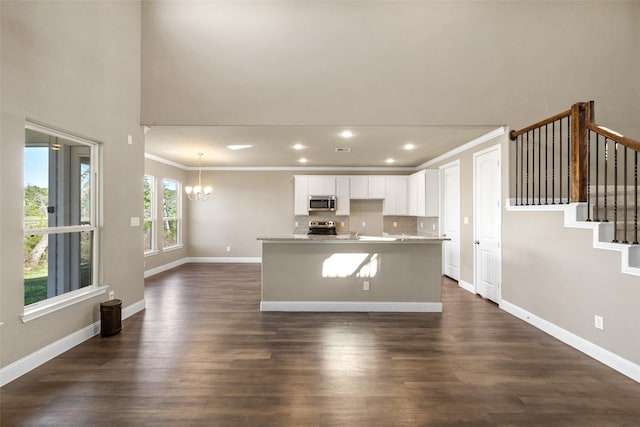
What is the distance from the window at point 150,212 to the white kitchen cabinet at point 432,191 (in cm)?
614

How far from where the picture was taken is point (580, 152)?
3.18 meters

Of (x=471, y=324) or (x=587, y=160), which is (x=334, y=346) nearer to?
(x=471, y=324)

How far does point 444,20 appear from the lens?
4.21m

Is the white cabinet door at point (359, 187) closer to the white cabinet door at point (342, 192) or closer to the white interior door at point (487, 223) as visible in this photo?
the white cabinet door at point (342, 192)

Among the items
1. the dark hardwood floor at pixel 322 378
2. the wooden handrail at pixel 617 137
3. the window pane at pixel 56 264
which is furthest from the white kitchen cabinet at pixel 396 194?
the window pane at pixel 56 264

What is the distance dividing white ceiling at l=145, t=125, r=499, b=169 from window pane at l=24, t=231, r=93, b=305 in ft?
6.43

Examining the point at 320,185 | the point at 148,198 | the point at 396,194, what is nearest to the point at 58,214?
the point at 148,198

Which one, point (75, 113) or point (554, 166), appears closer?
point (75, 113)

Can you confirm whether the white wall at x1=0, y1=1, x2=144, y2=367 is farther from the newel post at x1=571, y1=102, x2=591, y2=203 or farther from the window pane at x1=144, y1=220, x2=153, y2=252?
the newel post at x1=571, y1=102, x2=591, y2=203

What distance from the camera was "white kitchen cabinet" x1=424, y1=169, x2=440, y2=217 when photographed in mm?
6699

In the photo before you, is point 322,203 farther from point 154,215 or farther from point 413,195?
point 154,215

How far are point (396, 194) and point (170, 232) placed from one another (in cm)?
578

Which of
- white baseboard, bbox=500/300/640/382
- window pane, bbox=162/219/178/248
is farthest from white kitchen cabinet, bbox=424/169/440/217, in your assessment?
window pane, bbox=162/219/178/248

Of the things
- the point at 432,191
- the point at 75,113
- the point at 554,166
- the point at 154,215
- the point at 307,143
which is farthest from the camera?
the point at 154,215
